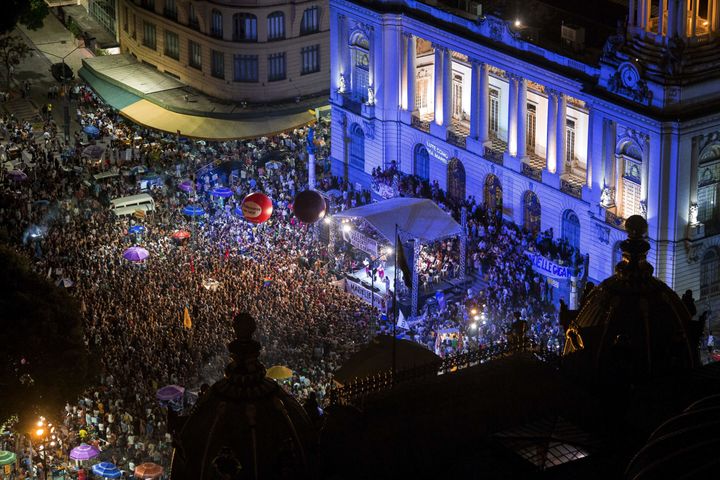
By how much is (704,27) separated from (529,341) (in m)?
35.0

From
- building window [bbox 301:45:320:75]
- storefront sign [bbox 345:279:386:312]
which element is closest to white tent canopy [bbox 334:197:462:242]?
storefront sign [bbox 345:279:386:312]

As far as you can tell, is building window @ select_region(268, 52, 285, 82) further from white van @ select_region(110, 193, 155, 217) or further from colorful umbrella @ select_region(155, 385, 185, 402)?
colorful umbrella @ select_region(155, 385, 185, 402)

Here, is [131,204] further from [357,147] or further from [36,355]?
[36,355]

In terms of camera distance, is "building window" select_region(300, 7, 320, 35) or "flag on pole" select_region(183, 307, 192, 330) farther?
"building window" select_region(300, 7, 320, 35)

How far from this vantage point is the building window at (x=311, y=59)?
101 metres

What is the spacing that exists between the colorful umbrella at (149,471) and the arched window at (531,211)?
30.9 metres

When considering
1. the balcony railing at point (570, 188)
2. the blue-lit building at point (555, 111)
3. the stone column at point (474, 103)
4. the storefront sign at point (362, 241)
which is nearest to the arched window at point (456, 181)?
the blue-lit building at point (555, 111)

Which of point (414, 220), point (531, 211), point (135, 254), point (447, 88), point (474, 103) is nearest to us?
point (414, 220)

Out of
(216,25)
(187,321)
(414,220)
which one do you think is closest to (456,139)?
(414,220)

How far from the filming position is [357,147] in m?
87.6

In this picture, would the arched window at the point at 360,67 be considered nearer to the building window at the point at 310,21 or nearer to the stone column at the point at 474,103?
the stone column at the point at 474,103

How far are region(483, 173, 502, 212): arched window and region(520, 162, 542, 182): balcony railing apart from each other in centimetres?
252

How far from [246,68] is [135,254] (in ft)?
102

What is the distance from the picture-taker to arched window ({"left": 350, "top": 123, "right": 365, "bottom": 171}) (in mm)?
87188
